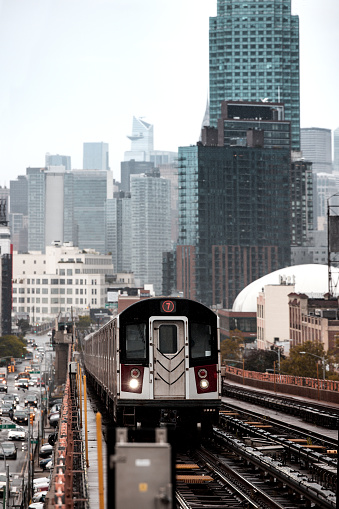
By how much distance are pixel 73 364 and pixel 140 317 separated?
27820mm

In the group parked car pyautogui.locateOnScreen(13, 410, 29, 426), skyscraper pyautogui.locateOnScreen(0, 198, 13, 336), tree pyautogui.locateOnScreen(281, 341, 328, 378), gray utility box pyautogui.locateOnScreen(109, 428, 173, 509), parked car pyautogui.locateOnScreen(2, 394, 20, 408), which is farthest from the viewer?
skyscraper pyautogui.locateOnScreen(0, 198, 13, 336)

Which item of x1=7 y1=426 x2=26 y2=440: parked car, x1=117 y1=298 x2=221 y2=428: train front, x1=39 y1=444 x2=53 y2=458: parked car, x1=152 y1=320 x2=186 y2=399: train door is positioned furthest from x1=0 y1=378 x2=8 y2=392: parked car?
x1=152 y1=320 x2=186 y2=399: train door

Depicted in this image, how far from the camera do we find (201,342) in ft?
69.7

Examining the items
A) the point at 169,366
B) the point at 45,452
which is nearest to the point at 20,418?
the point at 45,452

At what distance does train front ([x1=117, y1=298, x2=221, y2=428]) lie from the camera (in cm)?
2102

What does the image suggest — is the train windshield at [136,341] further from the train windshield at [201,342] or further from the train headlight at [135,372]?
the train windshield at [201,342]

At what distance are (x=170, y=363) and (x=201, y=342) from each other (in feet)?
2.79

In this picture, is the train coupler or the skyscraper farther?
the skyscraper

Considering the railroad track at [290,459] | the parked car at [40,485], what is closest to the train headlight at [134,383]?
the railroad track at [290,459]

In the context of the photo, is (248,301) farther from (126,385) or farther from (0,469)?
(126,385)

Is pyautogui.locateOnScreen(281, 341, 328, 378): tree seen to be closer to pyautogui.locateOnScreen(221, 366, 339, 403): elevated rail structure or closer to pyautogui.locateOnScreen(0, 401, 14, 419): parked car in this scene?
pyautogui.locateOnScreen(221, 366, 339, 403): elevated rail structure

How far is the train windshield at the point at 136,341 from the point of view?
21.2 m

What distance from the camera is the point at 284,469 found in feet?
57.6

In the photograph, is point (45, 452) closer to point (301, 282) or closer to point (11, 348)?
point (301, 282)
